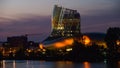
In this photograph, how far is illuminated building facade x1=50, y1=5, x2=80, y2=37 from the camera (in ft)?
550

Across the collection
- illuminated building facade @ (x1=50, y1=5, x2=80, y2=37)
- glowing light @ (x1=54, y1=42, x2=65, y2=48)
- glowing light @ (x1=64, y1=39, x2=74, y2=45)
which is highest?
illuminated building facade @ (x1=50, y1=5, x2=80, y2=37)

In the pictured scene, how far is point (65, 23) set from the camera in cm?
16888

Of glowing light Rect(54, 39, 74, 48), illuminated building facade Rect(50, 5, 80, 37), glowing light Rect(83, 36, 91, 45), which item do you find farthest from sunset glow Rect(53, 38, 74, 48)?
illuminated building facade Rect(50, 5, 80, 37)

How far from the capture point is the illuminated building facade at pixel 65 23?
167625 mm

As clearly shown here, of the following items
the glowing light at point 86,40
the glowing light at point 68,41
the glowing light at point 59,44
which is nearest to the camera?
the glowing light at point 86,40

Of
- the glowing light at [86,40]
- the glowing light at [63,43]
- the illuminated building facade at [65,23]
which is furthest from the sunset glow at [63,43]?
the illuminated building facade at [65,23]

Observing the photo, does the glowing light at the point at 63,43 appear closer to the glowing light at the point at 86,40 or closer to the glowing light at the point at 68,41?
the glowing light at the point at 68,41

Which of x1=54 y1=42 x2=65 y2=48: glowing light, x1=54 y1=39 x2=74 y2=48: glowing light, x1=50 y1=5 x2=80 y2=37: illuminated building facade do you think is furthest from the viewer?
x1=50 y1=5 x2=80 y2=37: illuminated building facade

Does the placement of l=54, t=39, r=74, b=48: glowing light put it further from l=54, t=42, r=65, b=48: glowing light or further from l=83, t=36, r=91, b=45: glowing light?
l=83, t=36, r=91, b=45: glowing light

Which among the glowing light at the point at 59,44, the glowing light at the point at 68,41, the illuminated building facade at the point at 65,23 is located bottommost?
the glowing light at the point at 59,44

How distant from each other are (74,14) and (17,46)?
113 ft

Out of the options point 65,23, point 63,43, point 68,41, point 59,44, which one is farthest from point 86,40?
point 65,23

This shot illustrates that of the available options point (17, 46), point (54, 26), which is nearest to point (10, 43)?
point (17, 46)

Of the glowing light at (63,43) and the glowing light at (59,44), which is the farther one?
the glowing light at (59,44)
